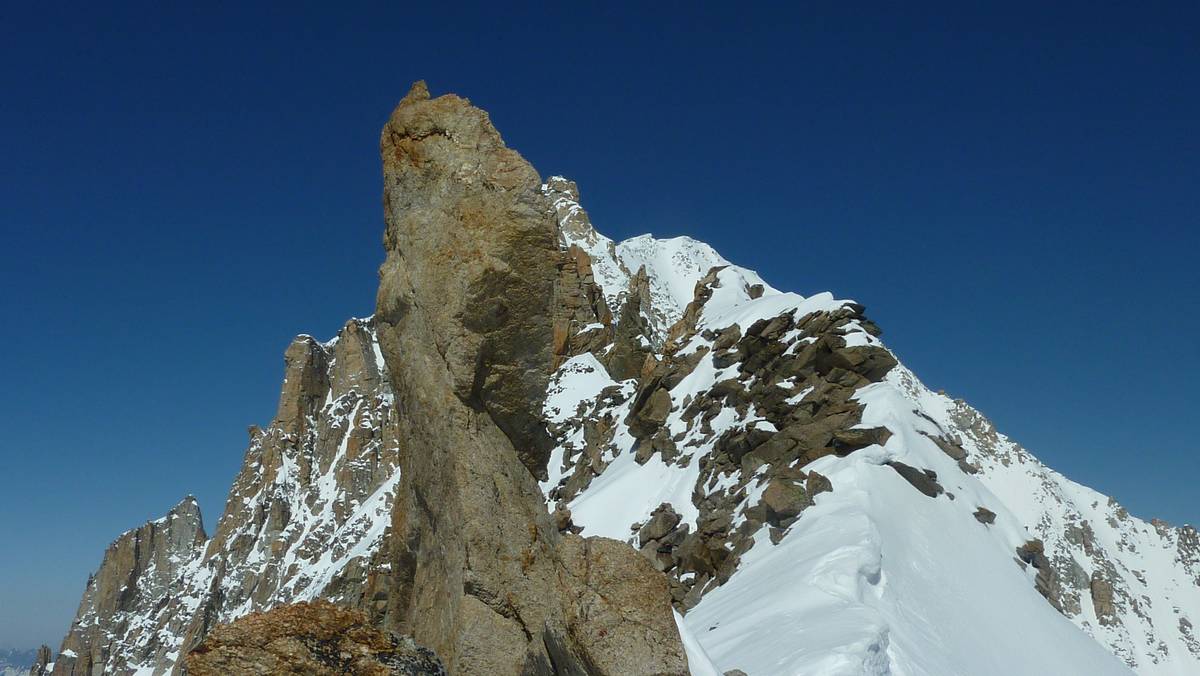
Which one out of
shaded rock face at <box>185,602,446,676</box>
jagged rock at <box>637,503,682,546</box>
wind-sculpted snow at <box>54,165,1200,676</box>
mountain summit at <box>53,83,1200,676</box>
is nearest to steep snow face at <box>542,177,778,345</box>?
wind-sculpted snow at <box>54,165,1200,676</box>

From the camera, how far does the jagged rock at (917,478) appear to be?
21.0 metres

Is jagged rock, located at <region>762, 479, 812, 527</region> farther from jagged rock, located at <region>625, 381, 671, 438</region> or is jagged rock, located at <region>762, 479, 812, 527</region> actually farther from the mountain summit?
jagged rock, located at <region>625, 381, 671, 438</region>

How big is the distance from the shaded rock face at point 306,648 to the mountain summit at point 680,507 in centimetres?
2

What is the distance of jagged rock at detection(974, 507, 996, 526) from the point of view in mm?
21609

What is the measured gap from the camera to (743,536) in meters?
21.5

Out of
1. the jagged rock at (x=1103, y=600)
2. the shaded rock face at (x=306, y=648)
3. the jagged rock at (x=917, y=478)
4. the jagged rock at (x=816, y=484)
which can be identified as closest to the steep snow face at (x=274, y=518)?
the jagged rock at (x=1103, y=600)

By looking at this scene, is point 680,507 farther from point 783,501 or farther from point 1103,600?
point 1103,600

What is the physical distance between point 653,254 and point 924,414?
307ft

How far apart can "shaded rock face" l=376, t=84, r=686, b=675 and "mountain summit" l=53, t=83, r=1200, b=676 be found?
0.03 meters

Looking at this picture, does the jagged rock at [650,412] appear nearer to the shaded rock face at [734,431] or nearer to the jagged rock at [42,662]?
the shaded rock face at [734,431]

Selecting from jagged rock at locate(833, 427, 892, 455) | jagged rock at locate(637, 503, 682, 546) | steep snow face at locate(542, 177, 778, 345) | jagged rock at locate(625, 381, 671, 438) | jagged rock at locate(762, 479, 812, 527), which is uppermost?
steep snow face at locate(542, 177, 778, 345)

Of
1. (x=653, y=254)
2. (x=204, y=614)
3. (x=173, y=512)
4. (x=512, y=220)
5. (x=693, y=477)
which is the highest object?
(x=653, y=254)

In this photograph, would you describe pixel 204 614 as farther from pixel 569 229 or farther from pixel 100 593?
pixel 569 229

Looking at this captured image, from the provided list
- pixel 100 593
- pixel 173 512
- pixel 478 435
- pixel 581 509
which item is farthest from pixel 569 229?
pixel 100 593
